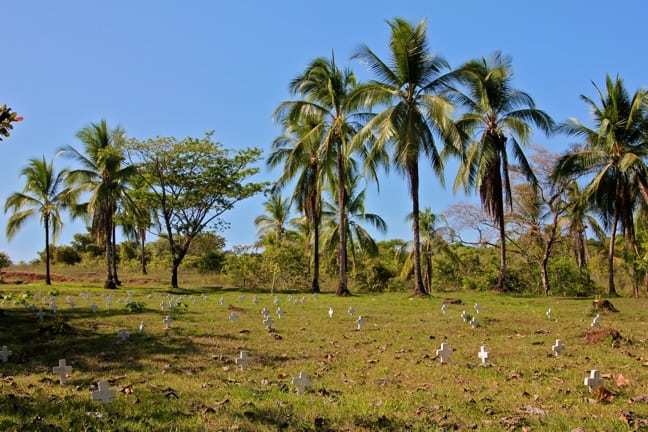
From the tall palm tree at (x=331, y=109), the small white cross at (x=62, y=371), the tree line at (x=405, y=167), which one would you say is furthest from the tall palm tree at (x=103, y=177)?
the small white cross at (x=62, y=371)

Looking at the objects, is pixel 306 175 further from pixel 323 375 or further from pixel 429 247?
pixel 323 375

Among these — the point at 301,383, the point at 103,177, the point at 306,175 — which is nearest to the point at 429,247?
the point at 306,175

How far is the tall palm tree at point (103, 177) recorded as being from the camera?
28.1 m

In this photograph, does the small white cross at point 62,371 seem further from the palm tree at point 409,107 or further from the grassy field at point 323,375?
the palm tree at point 409,107

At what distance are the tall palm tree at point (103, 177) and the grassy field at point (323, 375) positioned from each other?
16.5 meters

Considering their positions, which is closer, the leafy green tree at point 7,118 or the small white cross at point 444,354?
the leafy green tree at point 7,118

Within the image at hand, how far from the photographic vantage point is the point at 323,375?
22.5ft

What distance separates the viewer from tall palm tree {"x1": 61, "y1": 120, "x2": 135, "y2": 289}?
28.1m

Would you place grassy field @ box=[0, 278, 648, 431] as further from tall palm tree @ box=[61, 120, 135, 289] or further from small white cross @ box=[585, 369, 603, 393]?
tall palm tree @ box=[61, 120, 135, 289]

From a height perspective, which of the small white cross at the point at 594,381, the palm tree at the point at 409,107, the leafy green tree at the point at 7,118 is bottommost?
the small white cross at the point at 594,381

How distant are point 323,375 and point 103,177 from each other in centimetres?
2547

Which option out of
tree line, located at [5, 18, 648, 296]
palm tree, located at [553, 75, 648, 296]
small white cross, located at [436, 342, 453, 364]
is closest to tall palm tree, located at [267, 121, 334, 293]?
tree line, located at [5, 18, 648, 296]

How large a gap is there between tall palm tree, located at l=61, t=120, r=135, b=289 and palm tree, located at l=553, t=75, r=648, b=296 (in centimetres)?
2301

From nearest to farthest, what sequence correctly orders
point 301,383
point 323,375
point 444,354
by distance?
point 301,383, point 323,375, point 444,354
